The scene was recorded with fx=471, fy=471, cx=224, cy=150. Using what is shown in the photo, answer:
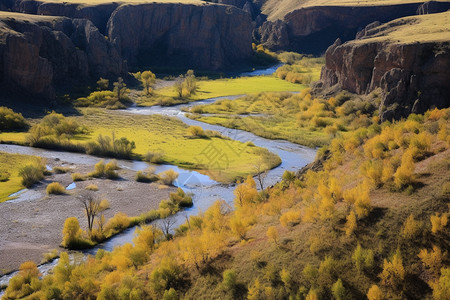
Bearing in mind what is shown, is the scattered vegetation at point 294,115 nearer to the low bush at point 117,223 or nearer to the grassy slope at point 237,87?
the grassy slope at point 237,87

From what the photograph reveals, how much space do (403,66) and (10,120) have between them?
2366 inches

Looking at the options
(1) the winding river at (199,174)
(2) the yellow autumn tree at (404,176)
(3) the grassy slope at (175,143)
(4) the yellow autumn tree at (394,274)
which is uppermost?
(2) the yellow autumn tree at (404,176)

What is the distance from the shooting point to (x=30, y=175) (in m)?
53.9

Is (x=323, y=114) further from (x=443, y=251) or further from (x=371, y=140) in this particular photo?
(x=443, y=251)

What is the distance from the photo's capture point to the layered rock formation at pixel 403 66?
204 ft

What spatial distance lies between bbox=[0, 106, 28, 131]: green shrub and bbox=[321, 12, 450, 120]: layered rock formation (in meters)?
55.6

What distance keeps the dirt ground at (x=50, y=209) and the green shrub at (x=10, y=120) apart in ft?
58.4

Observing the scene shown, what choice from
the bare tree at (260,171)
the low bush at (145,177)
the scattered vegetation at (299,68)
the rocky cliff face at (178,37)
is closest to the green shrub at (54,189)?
the low bush at (145,177)

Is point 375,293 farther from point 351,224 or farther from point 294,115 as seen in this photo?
point 294,115

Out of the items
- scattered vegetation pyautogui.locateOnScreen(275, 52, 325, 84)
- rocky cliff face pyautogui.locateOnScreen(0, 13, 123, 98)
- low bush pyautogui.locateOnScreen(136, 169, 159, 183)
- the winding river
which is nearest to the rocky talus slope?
rocky cliff face pyautogui.locateOnScreen(0, 13, 123, 98)

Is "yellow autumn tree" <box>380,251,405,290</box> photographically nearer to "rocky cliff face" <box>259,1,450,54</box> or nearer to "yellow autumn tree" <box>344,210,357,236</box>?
"yellow autumn tree" <box>344,210,357,236</box>

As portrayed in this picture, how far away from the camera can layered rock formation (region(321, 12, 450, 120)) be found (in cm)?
6209

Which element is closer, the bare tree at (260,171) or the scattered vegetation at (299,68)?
the bare tree at (260,171)

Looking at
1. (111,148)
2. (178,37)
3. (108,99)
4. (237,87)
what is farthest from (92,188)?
(178,37)
